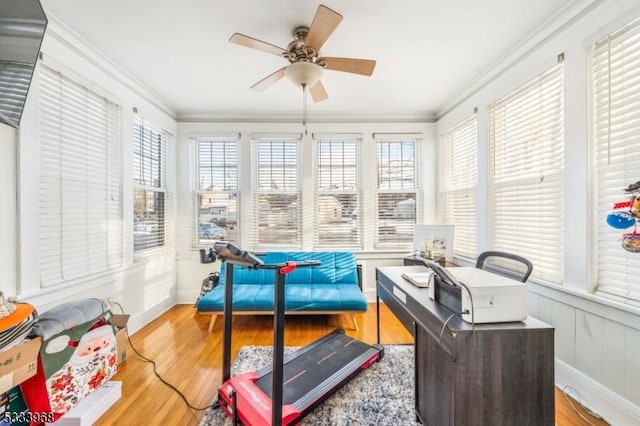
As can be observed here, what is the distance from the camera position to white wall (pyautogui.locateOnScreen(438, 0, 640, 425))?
60.7 inches

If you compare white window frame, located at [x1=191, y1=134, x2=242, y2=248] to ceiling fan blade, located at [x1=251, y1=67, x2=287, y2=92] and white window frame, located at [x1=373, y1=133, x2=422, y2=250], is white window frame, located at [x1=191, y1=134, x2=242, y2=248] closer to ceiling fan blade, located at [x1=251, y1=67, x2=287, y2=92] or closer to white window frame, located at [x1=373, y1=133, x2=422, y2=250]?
ceiling fan blade, located at [x1=251, y1=67, x2=287, y2=92]

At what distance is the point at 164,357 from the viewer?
7.73 feet

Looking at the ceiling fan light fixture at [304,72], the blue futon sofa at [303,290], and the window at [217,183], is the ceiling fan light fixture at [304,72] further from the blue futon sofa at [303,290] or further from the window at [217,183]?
the window at [217,183]

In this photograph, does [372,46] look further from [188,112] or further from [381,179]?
[188,112]

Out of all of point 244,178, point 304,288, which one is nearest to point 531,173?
point 304,288

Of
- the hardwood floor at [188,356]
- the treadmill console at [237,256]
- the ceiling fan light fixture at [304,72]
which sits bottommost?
the hardwood floor at [188,356]

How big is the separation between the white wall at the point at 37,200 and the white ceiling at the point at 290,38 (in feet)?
0.53

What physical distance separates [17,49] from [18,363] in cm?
169

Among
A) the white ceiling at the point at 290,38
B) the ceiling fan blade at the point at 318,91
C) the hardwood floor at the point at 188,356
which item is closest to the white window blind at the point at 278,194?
the white ceiling at the point at 290,38

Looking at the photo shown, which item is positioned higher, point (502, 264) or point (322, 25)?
point (322, 25)

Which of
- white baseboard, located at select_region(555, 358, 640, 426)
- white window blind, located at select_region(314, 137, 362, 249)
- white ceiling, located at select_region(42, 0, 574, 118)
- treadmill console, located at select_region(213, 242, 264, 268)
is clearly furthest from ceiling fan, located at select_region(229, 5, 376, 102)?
white baseboard, located at select_region(555, 358, 640, 426)

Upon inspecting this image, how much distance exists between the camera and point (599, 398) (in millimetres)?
1650

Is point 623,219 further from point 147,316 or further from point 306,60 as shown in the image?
point 147,316

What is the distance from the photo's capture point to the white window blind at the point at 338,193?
3.82 m
